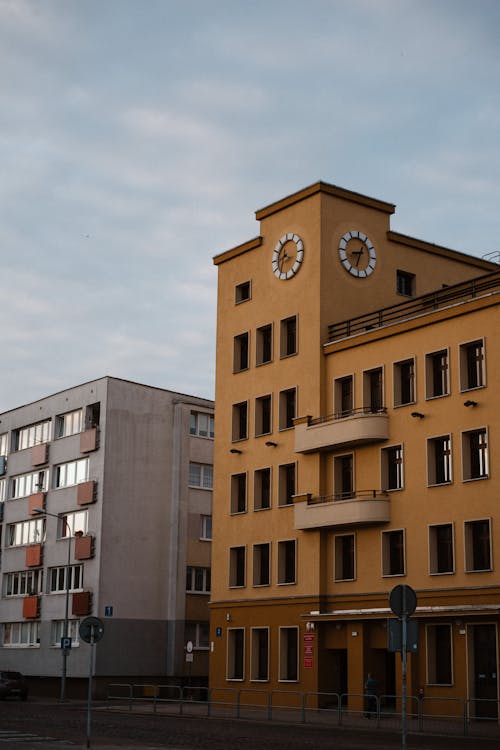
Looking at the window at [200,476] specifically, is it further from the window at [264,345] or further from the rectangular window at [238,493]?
the window at [264,345]

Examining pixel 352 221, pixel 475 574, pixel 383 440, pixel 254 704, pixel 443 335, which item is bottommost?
pixel 254 704

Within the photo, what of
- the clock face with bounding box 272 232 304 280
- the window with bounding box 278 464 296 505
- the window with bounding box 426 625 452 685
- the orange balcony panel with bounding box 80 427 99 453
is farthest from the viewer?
the orange balcony panel with bounding box 80 427 99 453

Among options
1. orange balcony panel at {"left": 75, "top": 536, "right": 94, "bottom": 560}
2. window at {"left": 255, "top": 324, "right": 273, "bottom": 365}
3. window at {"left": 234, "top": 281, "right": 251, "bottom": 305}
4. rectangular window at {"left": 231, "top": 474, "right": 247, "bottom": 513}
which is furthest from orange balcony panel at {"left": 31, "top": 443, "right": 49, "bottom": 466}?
window at {"left": 255, "top": 324, "right": 273, "bottom": 365}

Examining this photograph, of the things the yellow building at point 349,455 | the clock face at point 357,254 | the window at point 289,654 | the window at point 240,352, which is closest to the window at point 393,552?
the yellow building at point 349,455

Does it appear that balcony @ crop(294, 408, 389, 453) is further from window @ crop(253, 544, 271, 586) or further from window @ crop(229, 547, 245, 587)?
window @ crop(229, 547, 245, 587)

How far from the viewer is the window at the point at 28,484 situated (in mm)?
65875

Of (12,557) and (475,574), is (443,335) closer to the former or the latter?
(475,574)

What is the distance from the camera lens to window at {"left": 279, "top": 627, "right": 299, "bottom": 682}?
45344mm

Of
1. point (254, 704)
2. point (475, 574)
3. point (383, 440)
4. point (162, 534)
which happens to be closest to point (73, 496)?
point (162, 534)

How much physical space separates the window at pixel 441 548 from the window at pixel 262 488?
10462mm

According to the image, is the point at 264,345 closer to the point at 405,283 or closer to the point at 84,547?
the point at 405,283

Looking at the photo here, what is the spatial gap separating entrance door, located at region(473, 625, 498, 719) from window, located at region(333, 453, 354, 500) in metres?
8.84

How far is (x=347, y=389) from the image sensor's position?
45.8m

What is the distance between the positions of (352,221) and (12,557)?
32.0m
